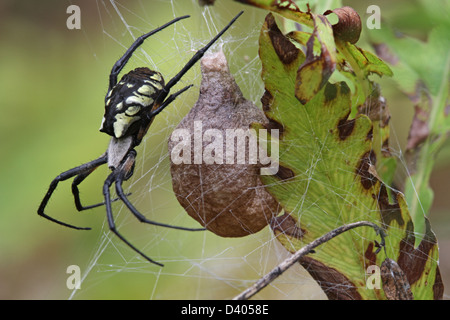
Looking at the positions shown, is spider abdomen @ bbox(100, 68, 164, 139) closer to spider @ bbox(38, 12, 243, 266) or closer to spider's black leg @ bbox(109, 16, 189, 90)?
spider @ bbox(38, 12, 243, 266)

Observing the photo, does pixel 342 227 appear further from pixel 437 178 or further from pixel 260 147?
pixel 437 178

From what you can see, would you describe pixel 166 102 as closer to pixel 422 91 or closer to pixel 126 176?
pixel 126 176

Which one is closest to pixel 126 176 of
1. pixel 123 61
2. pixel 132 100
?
pixel 132 100

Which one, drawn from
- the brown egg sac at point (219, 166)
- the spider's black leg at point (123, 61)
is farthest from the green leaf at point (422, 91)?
the spider's black leg at point (123, 61)

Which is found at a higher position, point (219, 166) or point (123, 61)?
point (123, 61)

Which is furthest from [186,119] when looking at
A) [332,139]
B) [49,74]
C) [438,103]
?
[49,74]
